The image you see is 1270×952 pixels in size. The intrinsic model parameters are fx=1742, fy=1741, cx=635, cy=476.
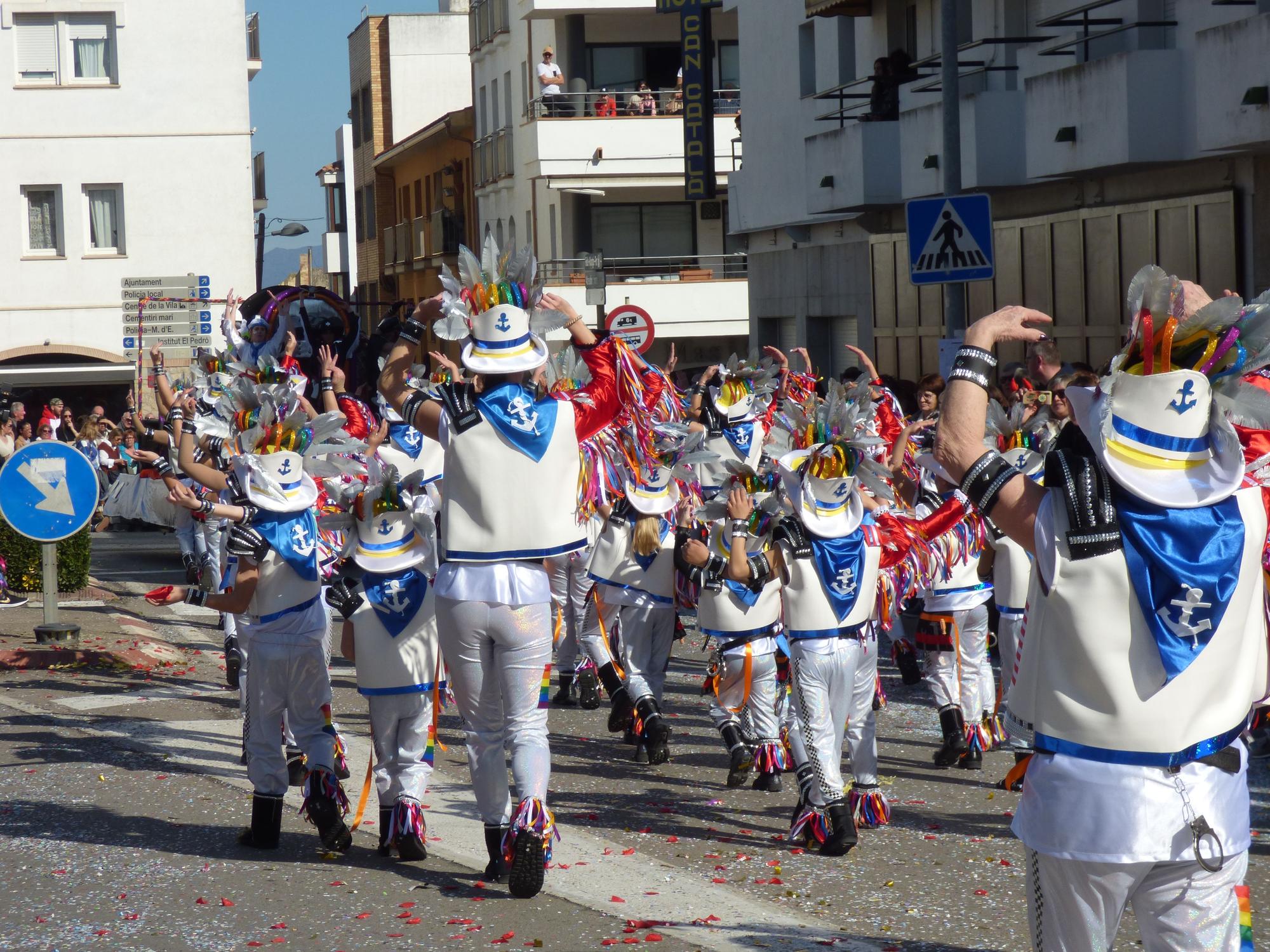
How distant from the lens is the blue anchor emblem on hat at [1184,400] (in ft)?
12.4

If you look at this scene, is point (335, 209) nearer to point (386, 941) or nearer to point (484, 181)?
point (484, 181)

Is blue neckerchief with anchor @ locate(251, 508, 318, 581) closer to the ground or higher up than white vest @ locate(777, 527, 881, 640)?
higher up

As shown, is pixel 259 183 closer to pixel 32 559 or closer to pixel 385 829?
pixel 32 559

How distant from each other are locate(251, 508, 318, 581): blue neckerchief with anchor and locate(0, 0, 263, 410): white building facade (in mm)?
27731

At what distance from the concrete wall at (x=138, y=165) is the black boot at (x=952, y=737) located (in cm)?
2767

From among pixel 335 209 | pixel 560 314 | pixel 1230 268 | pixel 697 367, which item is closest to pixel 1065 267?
pixel 1230 268

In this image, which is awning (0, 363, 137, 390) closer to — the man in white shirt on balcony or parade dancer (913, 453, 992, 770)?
the man in white shirt on balcony

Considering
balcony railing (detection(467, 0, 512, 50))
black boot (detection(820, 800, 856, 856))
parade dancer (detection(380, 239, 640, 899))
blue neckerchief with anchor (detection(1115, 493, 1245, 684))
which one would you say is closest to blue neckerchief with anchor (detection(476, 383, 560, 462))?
parade dancer (detection(380, 239, 640, 899))

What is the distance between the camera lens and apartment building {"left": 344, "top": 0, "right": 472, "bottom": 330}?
58844mm

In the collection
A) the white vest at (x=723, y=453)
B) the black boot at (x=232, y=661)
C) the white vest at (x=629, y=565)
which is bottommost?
the black boot at (x=232, y=661)

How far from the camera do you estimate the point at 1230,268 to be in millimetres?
15562

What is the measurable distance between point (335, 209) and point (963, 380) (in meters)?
80.2

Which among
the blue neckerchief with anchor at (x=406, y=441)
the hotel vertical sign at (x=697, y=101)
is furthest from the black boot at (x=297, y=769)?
the hotel vertical sign at (x=697, y=101)

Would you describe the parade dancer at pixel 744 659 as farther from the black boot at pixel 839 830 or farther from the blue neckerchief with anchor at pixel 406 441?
the blue neckerchief with anchor at pixel 406 441
